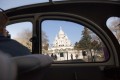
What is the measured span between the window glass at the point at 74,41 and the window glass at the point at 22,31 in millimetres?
318

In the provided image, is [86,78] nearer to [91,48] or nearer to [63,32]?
[91,48]

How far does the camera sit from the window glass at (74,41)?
6.09 meters

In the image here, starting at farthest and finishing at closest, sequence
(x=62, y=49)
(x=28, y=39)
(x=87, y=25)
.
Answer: (x=62, y=49) → (x=28, y=39) → (x=87, y=25)

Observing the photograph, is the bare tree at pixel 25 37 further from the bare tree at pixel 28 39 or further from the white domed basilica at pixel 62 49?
the white domed basilica at pixel 62 49

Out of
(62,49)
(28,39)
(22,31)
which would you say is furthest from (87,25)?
(22,31)

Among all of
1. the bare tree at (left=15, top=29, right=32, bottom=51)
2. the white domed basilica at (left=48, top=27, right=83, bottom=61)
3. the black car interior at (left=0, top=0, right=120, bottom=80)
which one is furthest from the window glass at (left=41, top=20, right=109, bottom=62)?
the bare tree at (left=15, top=29, right=32, bottom=51)

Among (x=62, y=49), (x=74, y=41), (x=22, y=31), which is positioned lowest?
(x=62, y=49)

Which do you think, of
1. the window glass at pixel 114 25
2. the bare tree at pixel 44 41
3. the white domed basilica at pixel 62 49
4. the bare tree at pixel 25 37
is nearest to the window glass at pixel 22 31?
the bare tree at pixel 25 37

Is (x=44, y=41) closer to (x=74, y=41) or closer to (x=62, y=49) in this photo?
(x=62, y=49)

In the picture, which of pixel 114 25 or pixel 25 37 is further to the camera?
pixel 25 37

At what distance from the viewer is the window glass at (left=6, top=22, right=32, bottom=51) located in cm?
621

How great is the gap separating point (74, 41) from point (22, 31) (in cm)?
122

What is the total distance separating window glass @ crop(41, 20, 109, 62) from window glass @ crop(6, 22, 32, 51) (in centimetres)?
32

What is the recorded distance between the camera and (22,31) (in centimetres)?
637
